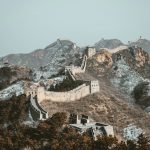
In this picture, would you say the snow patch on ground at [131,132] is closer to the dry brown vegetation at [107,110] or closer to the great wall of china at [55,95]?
the dry brown vegetation at [107,110]

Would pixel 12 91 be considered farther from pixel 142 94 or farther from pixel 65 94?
pixel 142 94

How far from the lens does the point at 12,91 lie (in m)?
130

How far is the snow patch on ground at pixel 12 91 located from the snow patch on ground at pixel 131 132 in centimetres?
2156

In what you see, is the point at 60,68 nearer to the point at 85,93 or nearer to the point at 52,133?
the point at 85,93

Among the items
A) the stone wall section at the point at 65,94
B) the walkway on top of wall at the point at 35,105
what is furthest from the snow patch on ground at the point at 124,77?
the walkway on top of wall at the point at 35,105

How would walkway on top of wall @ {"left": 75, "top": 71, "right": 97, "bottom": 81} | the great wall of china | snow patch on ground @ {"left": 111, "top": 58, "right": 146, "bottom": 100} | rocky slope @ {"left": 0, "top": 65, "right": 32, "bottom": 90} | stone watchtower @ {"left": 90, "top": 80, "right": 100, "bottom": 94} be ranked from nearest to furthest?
the great wall of china, stone watchtower @ {"left": 90, "top": 80, "right": 100, "bottom": 94}, walkway on top of wall @ {"left": 75, "top": 71, "right": 97, "bottom": 81}, snow patch on ground @ {"left": 111, "top": 58, "right": 146, "bottom": 100}, rocky slope @ {"left": 0, "top": 65, "right": 32, "bottom": 90}

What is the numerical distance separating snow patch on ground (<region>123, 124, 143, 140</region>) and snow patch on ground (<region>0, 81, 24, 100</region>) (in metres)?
21.6

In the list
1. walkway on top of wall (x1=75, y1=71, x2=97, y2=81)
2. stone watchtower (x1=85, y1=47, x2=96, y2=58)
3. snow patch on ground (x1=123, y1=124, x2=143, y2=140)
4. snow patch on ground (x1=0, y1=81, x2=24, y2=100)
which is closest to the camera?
snow patch on ground (x1=123, y1=124, x2=143, y2=140)

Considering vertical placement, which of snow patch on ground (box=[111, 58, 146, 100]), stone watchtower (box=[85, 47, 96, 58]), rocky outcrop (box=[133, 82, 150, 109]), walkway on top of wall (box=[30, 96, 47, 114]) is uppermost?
stone watchtower (box=[85, 47, 96, 58])

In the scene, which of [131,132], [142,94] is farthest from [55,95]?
[142,94]

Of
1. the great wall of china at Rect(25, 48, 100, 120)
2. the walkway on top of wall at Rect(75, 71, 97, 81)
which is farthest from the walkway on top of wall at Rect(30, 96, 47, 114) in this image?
the walkway on top of wall at Rect(75, 71, 97, 81)

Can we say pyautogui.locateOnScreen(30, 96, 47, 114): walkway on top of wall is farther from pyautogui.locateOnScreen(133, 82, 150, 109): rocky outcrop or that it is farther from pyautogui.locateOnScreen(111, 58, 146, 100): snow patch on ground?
pyautogui.locateOnScreen(111, 58, 146, 100): snow patch on ground

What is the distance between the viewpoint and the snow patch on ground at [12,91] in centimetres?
12588

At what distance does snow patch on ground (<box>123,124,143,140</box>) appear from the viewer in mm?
119625
